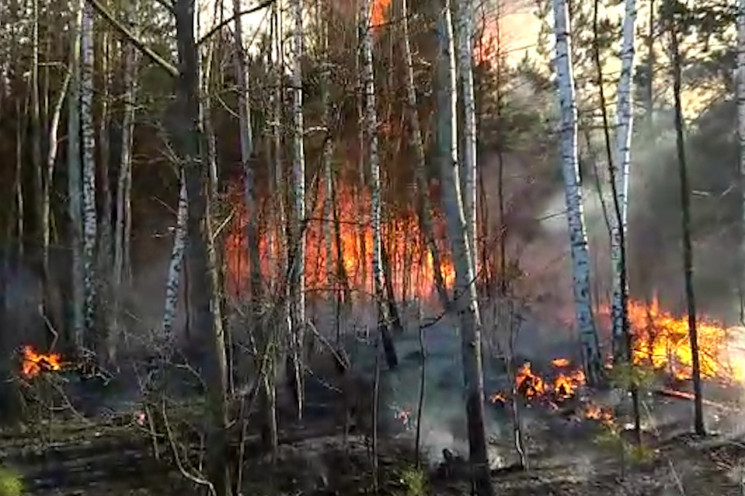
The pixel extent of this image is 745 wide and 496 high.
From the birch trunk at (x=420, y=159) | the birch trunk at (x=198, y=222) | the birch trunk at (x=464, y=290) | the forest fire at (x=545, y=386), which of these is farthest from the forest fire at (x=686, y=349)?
the birch trunk at (x=198, y=222)

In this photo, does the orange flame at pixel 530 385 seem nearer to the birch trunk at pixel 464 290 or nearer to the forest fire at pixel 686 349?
the forest fire at pixel 686 349

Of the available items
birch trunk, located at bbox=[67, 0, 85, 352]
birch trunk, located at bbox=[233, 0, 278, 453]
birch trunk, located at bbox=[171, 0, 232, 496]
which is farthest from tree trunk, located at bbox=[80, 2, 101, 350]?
birch trunk, located at bbox=[171, 0, 232, 496]

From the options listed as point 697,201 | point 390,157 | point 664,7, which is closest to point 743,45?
point 664,7

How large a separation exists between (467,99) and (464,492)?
4.25 metres

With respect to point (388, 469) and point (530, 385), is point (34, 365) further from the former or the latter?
point (530, 385)

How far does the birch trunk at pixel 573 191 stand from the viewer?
11016 millimetres

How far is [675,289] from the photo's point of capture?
21516 mm

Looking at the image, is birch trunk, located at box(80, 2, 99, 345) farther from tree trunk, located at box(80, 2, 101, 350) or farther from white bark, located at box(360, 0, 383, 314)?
white bark, located at box(360, 0, 383, 314)

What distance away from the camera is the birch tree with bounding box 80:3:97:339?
1502 centimetres

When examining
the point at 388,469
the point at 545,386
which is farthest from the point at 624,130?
the point at 388,469

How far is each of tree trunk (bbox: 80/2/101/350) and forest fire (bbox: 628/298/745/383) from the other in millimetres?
9525

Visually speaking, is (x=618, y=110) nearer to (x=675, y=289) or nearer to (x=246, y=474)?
(x=246, y=474)

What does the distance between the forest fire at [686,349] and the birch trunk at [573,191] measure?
0.83 metres

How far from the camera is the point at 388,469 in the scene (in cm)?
976
